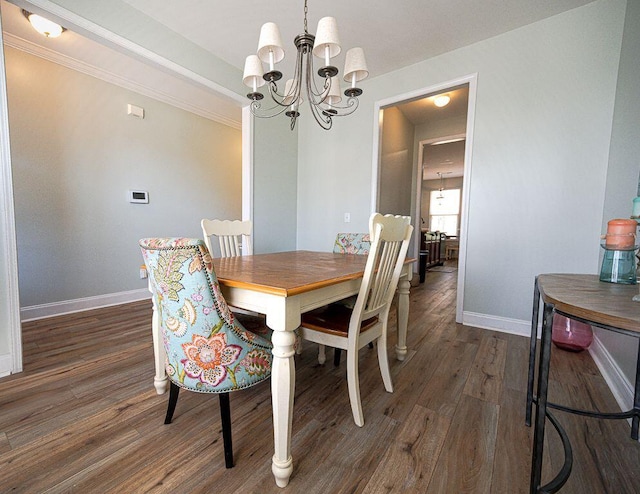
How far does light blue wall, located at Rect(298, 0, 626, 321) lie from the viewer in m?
2.05

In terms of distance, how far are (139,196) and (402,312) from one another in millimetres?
3246

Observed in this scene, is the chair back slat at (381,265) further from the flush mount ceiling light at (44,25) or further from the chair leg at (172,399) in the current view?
the flush mount ceiling light at (44,25)

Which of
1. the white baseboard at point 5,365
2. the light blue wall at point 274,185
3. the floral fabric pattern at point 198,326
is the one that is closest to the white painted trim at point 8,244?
the white baseboard at point 5,365

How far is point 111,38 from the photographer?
1.94 m

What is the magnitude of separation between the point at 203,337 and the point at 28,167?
9.72 ft

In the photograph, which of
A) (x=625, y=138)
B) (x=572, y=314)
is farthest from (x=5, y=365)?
(x=625, y=138)

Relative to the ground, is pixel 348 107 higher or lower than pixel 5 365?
higher

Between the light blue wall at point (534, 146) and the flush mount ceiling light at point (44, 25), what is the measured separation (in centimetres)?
307

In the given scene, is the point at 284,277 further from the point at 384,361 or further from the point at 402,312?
the point at 402,312

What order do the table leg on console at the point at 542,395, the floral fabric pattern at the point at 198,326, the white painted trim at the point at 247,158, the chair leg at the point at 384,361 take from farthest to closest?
the white painted trim at the point at 247,158
the chair leg at the point at 384,361
the floral fabric pattern at the point at 198,326
the table leg on console at the point at 542,395

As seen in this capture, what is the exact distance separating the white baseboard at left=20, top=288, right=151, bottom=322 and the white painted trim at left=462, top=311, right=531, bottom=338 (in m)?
3.74

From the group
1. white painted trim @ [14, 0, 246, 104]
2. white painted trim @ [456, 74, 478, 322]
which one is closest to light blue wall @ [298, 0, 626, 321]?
white painted trim @ [456, 74, 478, 322]

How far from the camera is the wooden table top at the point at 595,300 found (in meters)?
0.63

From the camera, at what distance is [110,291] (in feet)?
10.2
